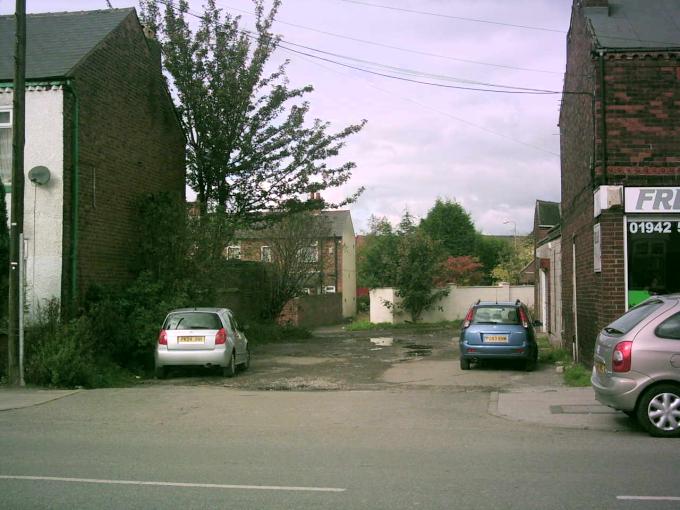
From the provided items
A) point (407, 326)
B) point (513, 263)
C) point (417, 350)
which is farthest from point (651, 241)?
point (513, 263)

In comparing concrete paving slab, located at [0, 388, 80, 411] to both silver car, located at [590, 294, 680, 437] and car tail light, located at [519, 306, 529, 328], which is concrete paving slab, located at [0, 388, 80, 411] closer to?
silver car, located at [590, 294, 680, 437]

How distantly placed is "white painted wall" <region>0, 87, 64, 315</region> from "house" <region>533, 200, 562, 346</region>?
46.5 ft

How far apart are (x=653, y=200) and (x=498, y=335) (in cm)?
462

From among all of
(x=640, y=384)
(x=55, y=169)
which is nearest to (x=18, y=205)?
(x=55, y=169)

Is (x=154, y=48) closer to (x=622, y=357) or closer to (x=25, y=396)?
(x=25, y=396)

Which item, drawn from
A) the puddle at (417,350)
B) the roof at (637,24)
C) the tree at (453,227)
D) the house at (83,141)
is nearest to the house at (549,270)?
the puddle at (417,350)

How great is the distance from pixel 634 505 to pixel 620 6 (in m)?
13.1

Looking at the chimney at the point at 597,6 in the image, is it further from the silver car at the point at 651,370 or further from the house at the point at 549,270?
the silver car at the point at 651,370

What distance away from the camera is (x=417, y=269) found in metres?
36.0

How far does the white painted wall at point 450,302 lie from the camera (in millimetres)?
37438

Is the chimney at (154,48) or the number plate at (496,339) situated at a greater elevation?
the chimney at (154,48)

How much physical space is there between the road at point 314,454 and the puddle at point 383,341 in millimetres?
12354

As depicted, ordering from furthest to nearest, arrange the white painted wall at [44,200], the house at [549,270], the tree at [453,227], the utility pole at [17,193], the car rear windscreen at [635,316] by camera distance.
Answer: the tree at [453,227], the house at [549,270], the white painted wall at [44,200], the utility pole at [17,193], the car rear windscreen at [635,316]

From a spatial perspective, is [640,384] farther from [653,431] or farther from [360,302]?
[360,302]
